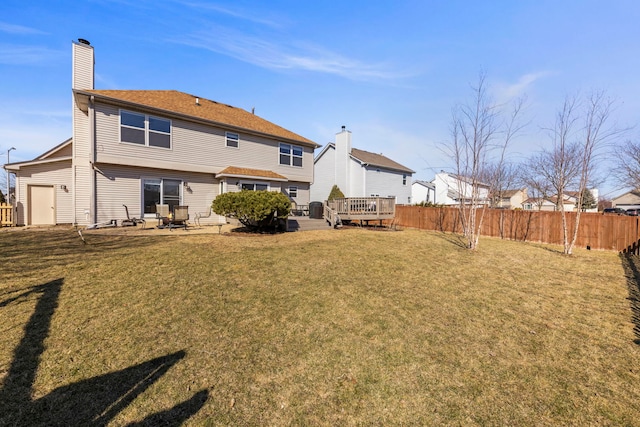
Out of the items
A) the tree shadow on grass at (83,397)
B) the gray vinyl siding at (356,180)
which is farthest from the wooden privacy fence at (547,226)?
the tree shadow on grass at (83,397)

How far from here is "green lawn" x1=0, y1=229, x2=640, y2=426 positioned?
2398 mm

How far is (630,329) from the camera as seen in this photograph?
4.02 m

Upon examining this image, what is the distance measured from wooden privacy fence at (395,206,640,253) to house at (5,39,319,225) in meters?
10.2

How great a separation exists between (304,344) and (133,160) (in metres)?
13.0

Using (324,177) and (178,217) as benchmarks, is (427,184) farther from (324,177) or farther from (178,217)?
(178,217)

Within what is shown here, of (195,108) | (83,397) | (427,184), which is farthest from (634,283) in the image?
(427,184)

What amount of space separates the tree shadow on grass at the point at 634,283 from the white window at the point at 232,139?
1635cm

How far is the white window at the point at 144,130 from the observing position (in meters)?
12.4

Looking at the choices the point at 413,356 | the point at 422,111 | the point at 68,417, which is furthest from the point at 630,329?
the point at 422,111

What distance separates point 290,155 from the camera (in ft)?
61.4

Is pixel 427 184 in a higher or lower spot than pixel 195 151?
higher

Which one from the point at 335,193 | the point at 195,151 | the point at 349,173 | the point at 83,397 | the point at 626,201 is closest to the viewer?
the point at 83,397

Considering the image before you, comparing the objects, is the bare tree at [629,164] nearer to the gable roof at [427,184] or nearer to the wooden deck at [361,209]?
the gable roof at [427,184]

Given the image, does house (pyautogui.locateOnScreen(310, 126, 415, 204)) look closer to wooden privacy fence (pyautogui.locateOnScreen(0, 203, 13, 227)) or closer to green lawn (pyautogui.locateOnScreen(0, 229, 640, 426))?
green lawn (pyautogui.locateOnScreen(0, 229, 640, 426))
